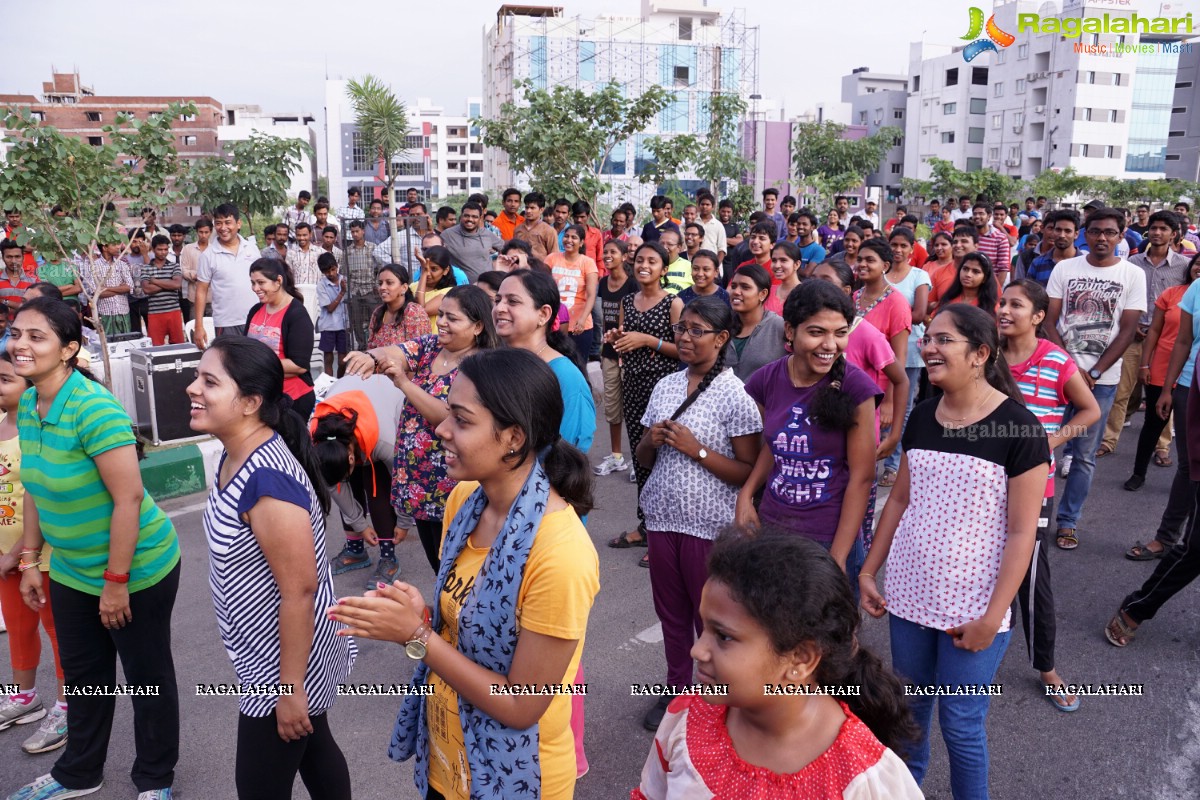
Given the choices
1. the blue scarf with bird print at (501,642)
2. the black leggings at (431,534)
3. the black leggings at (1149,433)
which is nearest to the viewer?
the blue scarf with bird print at (501,642)

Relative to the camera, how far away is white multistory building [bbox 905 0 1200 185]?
2181 inches

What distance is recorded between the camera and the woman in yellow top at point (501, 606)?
1.87m

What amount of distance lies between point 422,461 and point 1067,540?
405 cm

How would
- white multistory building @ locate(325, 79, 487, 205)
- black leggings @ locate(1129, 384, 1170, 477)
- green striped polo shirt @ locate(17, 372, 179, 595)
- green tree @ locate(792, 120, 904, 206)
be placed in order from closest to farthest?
green striped polo shirt @ locate(17, 372, 179, 595) → black leggings @ locate(1129, 384, 1170, 477) → green tree @ locate(792, 120, 904, 206) → white multistory building @ locate(325, 79, 487, 205)

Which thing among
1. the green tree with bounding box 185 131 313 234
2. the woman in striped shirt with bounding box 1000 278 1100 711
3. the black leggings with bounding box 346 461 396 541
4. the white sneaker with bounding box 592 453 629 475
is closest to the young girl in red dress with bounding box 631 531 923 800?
the woman in striped shirt with bounding box 1000 278 1100 711

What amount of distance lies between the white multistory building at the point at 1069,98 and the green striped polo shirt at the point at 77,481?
60.1m

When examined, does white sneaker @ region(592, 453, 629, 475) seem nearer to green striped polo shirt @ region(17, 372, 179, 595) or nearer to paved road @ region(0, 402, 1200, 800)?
paved road @ region(0, 402, 1200, 800)

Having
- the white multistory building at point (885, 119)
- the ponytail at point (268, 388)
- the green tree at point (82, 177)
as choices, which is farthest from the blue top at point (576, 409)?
the white multistory building at point (885, 119)

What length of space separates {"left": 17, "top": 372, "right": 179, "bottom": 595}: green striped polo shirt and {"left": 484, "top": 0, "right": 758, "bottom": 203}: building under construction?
5984cm

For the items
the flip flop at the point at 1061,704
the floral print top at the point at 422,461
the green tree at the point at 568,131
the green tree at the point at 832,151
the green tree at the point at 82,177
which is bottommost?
the flip flop at the point at 1061,704

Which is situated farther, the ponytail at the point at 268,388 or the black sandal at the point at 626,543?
the black sandal at the point at 626,543

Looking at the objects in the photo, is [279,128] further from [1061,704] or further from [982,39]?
[1061,704]

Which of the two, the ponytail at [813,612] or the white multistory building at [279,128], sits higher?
the white multistory building at [279,128]

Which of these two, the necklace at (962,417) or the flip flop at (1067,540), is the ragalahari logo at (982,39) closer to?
the flip flop at (1067,540)
